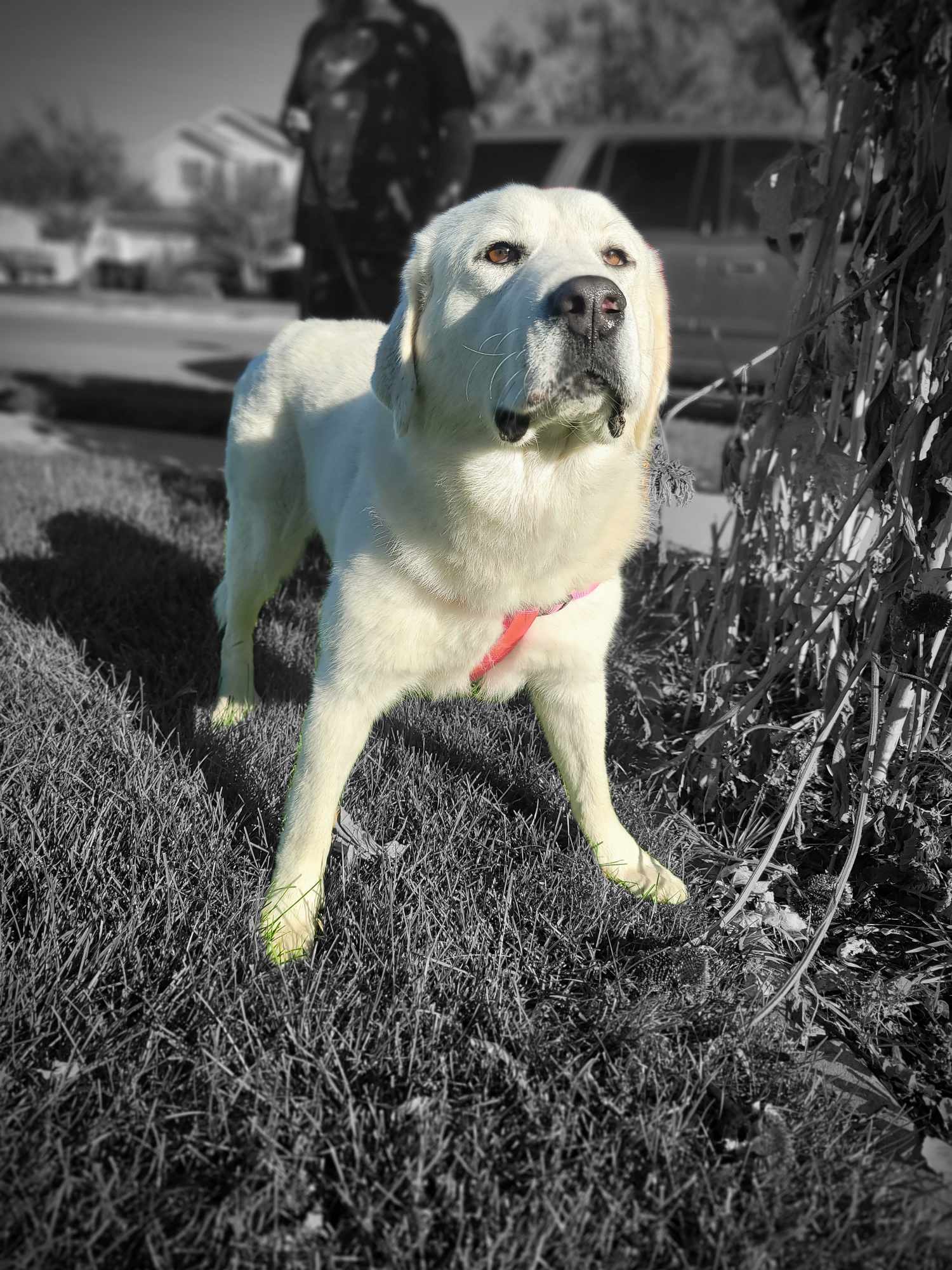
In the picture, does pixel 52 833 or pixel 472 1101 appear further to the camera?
pixel 52 833

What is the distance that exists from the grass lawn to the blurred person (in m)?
3.07

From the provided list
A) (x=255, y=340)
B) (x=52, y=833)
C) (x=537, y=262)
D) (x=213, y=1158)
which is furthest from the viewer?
(x=255, y=340)

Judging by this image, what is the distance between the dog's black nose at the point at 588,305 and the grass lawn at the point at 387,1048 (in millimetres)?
1114

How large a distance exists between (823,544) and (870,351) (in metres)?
0.62

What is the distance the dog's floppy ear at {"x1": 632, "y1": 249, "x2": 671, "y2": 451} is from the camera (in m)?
1.88

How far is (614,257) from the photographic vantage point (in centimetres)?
186

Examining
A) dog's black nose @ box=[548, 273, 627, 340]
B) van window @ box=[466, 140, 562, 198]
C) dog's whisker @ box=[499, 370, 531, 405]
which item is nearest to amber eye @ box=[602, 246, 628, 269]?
dog's black nose @ box=[548, 273, 627, 340]

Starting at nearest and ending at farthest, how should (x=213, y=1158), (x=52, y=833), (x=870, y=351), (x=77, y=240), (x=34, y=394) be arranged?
(x=213, y=1158)
(x=52, y=833)
(x=870, y=351)
(x=34, y=394)
(x=77, y=240)

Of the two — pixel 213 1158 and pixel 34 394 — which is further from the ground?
pixel 213 1158

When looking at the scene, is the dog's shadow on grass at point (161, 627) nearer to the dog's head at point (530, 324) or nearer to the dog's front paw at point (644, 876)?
the dog's front paw at point (644, 876)

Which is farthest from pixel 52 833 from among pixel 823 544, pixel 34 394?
pixel 34 394

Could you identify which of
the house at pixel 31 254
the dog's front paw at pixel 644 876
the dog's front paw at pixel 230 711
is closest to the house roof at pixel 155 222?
the house at pixel 31 254

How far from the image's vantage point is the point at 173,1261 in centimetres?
121

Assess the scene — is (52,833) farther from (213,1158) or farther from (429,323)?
(429,323)
